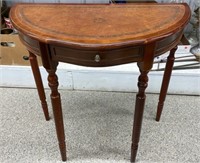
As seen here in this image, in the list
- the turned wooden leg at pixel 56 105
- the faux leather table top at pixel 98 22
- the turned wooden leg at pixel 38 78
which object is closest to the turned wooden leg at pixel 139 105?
the faux leather table top at pixel 98 22

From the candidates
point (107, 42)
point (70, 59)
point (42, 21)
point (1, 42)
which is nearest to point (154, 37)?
point (107, 42)

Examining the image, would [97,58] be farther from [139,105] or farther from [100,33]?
[139,105]

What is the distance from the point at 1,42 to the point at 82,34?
804 mm

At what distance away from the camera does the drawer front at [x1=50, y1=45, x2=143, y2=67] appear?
0.73 m

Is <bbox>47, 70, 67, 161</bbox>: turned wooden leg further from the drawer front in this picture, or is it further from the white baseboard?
the white baseboard

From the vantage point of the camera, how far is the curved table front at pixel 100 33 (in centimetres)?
72

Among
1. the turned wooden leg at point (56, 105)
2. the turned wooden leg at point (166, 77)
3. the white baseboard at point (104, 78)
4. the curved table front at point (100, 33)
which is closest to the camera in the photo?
the curved table front at point (100, 33)

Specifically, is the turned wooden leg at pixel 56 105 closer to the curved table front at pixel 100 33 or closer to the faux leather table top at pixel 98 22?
the curved table front at pixel 100 33

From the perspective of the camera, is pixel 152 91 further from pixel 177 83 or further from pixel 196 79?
pixel 196 79

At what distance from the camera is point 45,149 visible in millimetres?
1158

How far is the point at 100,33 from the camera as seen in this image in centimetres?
75

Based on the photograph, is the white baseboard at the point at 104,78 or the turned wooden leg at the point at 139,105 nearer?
the turned wooden leg at the point at 139,105

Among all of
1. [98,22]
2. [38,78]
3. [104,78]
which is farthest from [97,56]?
[104,78]

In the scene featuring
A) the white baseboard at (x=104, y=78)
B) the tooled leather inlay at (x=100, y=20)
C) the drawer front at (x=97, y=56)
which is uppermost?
the tooled leather inlay at (x=100, y=20)
